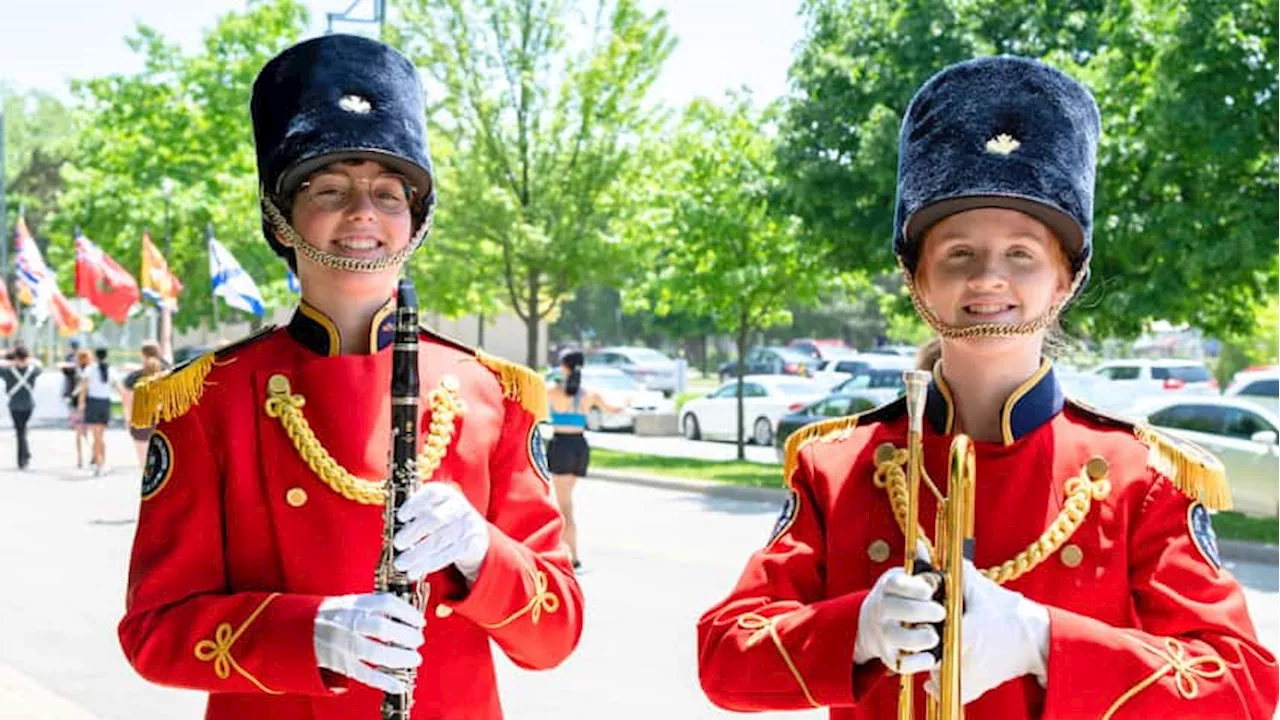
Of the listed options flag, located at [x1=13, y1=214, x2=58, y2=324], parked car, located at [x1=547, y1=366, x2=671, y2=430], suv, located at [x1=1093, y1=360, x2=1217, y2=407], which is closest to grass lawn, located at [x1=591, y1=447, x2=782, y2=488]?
parked car, located at [x1=547, y1=366, x2=671, y2=430]

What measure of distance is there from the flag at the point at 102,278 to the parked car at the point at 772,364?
2786 cm

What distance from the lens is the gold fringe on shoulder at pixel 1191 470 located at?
9.27 ft

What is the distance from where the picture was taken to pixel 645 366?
52000 mm

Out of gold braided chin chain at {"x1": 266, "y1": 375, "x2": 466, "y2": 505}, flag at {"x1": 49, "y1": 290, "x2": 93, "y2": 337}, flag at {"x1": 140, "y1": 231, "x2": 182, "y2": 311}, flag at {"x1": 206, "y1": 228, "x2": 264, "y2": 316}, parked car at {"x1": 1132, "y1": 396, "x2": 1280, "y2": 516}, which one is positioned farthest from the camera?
flag at {"x1": 49, "y1": 290, "x2": 93, "y2": 337}

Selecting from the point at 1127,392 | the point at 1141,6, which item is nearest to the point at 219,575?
the point at 1141,6

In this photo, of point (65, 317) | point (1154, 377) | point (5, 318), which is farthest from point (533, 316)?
point (1154, 377)

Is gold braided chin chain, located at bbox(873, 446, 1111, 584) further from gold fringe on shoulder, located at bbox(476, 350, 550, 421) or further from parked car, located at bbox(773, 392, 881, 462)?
parked car, located at bbox(773, 392, 881, 462)

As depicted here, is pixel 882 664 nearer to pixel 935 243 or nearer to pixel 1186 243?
pixel 935 243

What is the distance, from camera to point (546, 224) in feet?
88.1

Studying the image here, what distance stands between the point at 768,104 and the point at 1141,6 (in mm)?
8479

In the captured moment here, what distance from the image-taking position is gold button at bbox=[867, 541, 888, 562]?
2.86 meters

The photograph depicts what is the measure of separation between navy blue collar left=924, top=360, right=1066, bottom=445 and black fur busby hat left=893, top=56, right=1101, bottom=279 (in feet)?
0.67

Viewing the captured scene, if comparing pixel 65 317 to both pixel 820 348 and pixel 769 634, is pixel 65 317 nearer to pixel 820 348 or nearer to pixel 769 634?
pixel 769 634

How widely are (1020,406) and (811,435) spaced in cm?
40
